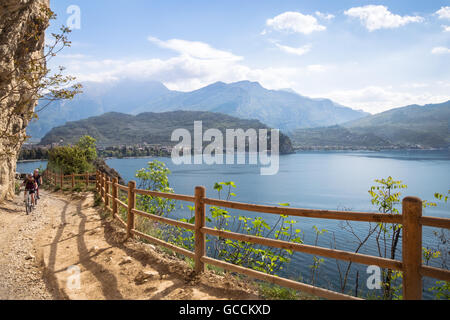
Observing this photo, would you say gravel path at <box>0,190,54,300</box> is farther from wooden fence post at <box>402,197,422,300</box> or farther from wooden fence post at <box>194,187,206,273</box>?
wooden fence post at <box>402,197,422,300</box>

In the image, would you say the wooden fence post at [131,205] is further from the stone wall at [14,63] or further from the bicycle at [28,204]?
the bicycle at [28,204]

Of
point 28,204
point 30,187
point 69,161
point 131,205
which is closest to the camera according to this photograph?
point 131,205

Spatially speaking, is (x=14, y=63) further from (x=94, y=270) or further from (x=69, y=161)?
(x=69, y=161)

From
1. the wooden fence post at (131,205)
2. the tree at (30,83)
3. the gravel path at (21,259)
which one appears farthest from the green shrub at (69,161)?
the wooden fence post at (131,205)

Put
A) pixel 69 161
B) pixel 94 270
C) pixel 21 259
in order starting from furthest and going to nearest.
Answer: pixel 69 161
pixel 21 259
pixel 94 270

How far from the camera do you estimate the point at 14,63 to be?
40.3 ft

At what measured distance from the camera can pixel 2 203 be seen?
45.1 feet

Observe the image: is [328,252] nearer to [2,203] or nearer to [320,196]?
[2,203]

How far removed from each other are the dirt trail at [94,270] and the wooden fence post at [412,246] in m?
1.97

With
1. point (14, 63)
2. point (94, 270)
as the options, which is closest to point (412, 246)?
point (94, 270)

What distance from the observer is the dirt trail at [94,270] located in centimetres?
473

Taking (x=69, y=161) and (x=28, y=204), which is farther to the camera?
(x=69, y=161)

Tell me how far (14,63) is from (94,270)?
1062 cm
